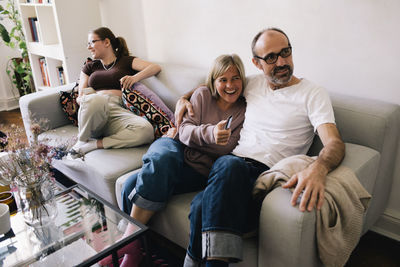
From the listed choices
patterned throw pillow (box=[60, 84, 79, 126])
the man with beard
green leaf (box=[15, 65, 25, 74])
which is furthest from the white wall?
green leaf (box=[15, 65, 25, 74])

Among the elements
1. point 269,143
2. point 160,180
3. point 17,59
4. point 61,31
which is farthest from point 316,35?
point 17,59

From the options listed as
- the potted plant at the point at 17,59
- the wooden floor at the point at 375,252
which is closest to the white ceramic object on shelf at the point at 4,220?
the wooden floor at the point at 375,252

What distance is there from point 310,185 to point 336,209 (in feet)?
0.44

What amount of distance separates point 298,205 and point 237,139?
64 cm

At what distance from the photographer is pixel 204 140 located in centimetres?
163

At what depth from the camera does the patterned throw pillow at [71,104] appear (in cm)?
252

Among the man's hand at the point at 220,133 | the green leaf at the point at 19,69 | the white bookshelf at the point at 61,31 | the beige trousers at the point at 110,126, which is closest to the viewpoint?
the man's hand at the point at 220,133

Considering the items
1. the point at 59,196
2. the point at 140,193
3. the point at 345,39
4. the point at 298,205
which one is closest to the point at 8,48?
the point at 59,196

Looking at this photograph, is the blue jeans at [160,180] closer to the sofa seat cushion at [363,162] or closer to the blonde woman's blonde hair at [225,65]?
the blonde woman's blonde hair at [225,65]

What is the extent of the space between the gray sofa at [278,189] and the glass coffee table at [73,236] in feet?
0.77

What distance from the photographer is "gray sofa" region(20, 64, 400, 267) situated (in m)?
1.18

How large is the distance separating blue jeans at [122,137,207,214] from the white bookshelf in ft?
5.81

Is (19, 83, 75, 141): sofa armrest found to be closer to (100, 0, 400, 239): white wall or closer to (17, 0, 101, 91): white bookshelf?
(17, 0, 101, 91): white bookshelf

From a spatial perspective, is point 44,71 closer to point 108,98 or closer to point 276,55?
point 108,98
